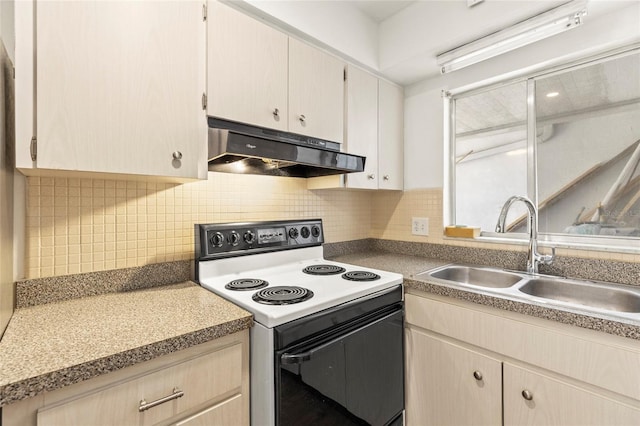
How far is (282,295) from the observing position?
117cm

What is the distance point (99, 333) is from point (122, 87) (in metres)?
0.79

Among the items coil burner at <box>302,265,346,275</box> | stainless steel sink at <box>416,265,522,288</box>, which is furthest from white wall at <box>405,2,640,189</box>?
coil burner at <box>302,265,346,275</box>

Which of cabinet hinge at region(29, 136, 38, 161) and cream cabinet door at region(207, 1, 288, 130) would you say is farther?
cream cabinet door at region(207, 1, 288, 130)

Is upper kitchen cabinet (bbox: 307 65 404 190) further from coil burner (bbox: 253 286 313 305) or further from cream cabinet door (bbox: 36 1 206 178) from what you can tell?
cream cabinet door (bbox: 36 1 206 178)

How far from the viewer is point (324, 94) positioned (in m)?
1.65

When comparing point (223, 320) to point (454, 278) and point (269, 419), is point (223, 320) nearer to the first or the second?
point (269, 419)

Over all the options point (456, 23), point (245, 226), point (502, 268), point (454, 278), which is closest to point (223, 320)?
point (245, 226)

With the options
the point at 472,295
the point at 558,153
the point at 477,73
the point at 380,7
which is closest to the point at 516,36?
the point at 477,73

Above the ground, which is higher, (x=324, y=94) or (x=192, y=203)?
(x=324, y=94)

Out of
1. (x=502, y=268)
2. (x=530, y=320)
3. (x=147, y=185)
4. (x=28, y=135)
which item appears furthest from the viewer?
(x=502, y=268)

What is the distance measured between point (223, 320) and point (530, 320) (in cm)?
115

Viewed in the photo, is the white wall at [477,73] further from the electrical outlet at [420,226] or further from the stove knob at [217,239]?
the stove knob at [217,239]

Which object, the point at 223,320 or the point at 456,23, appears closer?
the point at 223,320

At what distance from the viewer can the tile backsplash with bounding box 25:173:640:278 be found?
1.12m
